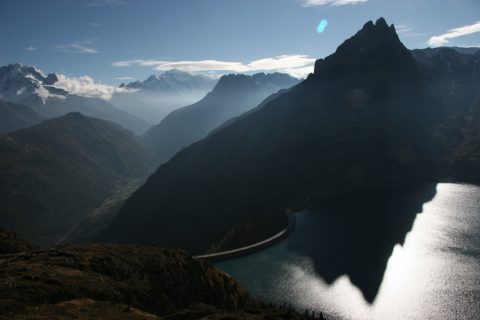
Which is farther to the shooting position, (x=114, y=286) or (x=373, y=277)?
(x=373, y=277)

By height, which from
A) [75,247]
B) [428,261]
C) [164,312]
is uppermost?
[75,247]

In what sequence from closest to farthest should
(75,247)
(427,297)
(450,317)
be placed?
(75,247) < (450,317) < (427,297)

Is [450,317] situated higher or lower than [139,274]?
lower

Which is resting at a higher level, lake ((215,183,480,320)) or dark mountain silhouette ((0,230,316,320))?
dark mountain silhouette ((0,230,316,320))

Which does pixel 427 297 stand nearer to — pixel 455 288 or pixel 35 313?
pixel 455 288

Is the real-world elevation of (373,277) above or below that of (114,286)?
below

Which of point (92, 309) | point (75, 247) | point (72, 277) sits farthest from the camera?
point (75, 247)

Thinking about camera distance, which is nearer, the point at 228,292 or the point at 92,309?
the point at 92,309

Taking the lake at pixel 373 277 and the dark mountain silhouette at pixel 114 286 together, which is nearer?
the dark mountain silhouette at pixel 114 286

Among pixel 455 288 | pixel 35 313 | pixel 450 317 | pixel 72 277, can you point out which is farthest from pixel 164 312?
pixel 455 288

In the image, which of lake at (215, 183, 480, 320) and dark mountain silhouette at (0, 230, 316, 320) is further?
lake at (215, 183, 480, 320)

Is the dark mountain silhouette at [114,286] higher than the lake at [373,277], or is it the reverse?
the dark mountain silhouette at [114,286]
